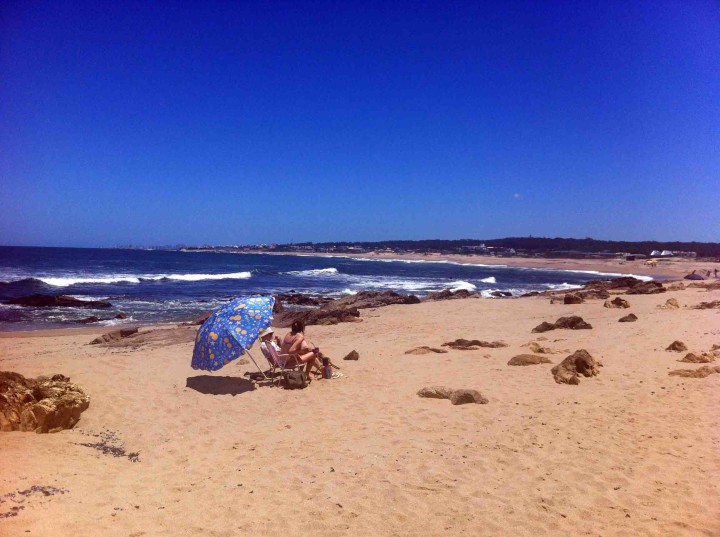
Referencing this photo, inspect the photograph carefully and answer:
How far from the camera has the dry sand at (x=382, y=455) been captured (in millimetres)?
4094

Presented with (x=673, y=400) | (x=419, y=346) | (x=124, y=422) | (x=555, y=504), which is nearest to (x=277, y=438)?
(x=124, y=422)

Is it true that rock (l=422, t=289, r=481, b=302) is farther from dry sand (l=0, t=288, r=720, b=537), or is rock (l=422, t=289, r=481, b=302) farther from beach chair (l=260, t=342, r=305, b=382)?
beach chair (l=260, t=342, r=305, b=382)

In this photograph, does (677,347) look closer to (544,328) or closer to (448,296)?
(544,328)

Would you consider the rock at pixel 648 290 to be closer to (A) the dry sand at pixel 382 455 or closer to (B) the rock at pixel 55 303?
(A) the dry sand at pixel 382 455

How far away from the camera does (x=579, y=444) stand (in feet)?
18.5

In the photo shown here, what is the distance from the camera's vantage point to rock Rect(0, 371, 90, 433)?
5660mm

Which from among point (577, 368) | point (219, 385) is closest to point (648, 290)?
point (577, 368)

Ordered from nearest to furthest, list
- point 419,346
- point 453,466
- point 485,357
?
point 453,466 < point 485,357 < point 419,346

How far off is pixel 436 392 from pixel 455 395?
384mm

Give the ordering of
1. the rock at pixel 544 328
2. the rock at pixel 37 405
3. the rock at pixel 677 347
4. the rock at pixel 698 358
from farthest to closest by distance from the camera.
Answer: the rock at pixel 544 328 < the rock at pixel 677 347 < the rock at pixel 698 358 < the rock at pixel 37 405

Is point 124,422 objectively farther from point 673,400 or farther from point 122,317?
point 122,317

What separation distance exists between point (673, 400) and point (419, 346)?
620 cm

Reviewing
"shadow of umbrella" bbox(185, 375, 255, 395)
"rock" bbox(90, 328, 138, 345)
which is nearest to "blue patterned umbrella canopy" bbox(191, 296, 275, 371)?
"shadow of umbrella" bbox(185, 375, 255, 395)

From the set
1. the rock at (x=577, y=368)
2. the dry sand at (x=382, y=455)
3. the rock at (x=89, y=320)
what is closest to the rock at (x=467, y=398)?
the dry sand at (x=382, y=455)
